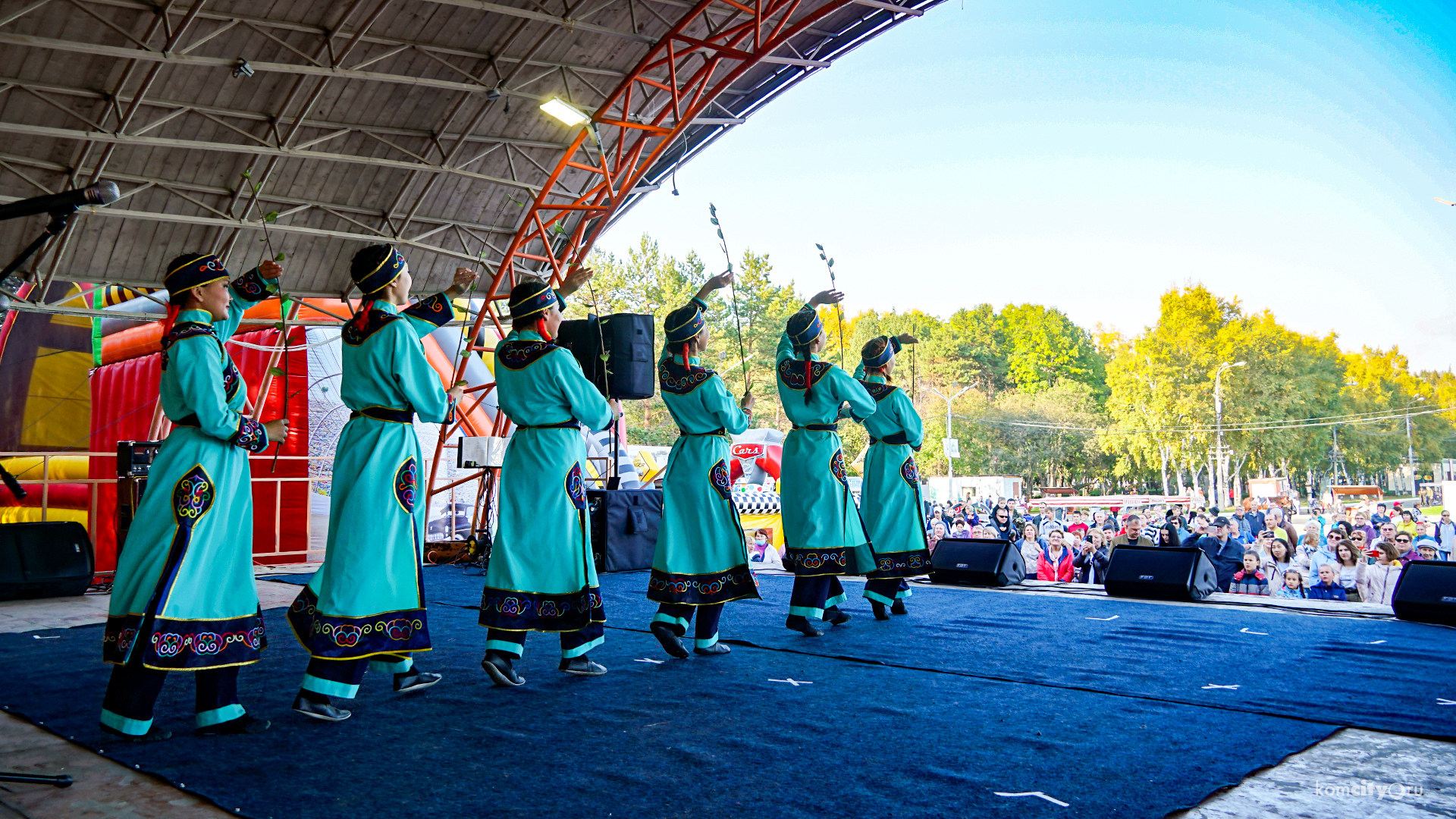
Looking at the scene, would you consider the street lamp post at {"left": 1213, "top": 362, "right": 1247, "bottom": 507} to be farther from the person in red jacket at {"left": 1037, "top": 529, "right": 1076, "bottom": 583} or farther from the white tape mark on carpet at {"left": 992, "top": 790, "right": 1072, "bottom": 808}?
the white tape mark on carpet at {"left": 992, "top": 790, "right": 1072, "bottom": 808}

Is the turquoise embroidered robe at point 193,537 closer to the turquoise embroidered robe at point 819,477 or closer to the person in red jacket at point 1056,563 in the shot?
the turquoise embroidered robe at point 819,477

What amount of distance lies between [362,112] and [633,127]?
8.36 ft

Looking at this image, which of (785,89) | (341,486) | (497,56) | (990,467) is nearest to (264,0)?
(497,56)

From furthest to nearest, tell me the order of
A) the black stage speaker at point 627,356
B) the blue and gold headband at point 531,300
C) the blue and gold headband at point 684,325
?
the black stage speaker at point 627,356, the blue and gold headband at point 684,325, the blue and gold headband at point 531,300

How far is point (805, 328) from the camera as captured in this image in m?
4.68

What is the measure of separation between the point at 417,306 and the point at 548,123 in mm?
6959

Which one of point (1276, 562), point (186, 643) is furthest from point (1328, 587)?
point (186, 643)

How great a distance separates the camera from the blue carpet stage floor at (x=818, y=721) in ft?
6.79

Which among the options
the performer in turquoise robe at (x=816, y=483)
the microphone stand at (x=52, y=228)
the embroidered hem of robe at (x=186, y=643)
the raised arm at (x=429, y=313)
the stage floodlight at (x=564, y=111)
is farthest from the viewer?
the stage floodlight at (x=564, y=111)

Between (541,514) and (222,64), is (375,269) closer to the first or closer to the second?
(541,514)

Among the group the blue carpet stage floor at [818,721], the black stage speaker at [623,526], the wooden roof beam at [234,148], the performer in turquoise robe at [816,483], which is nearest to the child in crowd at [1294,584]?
the blue carpet stage floor at [818,721]

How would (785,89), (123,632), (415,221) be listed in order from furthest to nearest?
1. (415,221)
2. (785,89)
3. (123,632)

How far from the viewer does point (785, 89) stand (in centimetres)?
957

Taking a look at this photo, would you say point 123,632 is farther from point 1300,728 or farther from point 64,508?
point 64,508
